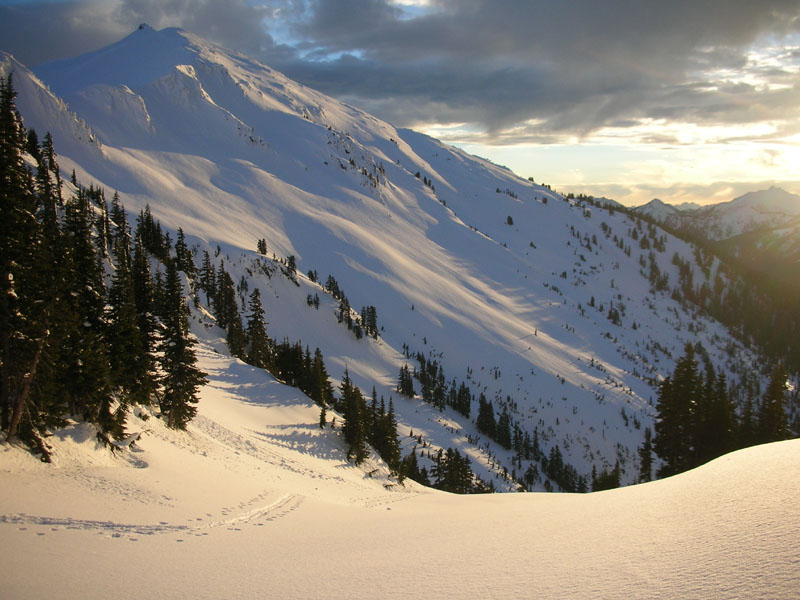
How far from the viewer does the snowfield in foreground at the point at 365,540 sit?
7.84 meters

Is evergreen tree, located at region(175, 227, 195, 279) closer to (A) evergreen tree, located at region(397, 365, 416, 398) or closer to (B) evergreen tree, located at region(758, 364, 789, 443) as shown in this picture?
(A) evergreen tree, located at region(397, 365, 416, 398)

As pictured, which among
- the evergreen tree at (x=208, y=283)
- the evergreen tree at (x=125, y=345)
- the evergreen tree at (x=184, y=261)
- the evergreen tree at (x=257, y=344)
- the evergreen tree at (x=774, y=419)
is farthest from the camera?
the evergreen tree at (x=208, y=283)

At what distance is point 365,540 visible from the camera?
14.8 m

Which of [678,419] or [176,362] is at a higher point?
[176,362]

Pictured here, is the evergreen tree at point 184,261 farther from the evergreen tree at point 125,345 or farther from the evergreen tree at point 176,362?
the evergreen tree at point 125,345

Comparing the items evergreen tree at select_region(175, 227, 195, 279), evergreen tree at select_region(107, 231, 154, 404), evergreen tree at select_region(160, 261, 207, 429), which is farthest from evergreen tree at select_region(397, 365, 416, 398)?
evergreen tree at select_region(107, 231, 154, 404)

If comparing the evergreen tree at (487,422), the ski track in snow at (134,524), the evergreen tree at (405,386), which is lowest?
the evergreen tree at (487,422)

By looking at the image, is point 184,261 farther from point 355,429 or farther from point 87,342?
point 87,342

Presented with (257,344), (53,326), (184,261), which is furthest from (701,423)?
(184,261)

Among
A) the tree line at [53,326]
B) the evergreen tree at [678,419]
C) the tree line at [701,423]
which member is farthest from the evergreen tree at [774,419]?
the tree line at [53,326]

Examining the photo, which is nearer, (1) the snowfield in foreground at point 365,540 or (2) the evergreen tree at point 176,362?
(1) the snowfield in foreground at point 365,540

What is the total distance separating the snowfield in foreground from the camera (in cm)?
784

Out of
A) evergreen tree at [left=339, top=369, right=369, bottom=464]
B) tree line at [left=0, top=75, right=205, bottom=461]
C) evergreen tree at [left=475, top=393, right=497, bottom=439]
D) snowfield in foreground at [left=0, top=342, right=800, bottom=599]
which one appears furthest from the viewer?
evergreen tree at [left=475, top=393, right=497, bottom=439]

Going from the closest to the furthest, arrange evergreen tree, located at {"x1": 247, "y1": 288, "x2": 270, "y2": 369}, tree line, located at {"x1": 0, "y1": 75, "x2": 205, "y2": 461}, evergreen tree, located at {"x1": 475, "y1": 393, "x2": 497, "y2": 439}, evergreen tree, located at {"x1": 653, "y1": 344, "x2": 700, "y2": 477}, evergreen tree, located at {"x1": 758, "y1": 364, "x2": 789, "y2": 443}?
tree line, located at {"x1": 0, "y1": 75, "x2": 205, "y2": 461} < evergreen tree, located at {"x1": 758, "y1": 364, "x2": 789, "y2": 443} < evergreen tree, located at {"x1": 653, "y1": 344, "x2": 700, "y2": 477} < evergreen tree, located at {"x1": 247, "y1": 288, "x2": 270, "y2": 369} < evergreen tree, located at {"x1": 475, "y1": 393, "x2": 497, "y2": 439}
